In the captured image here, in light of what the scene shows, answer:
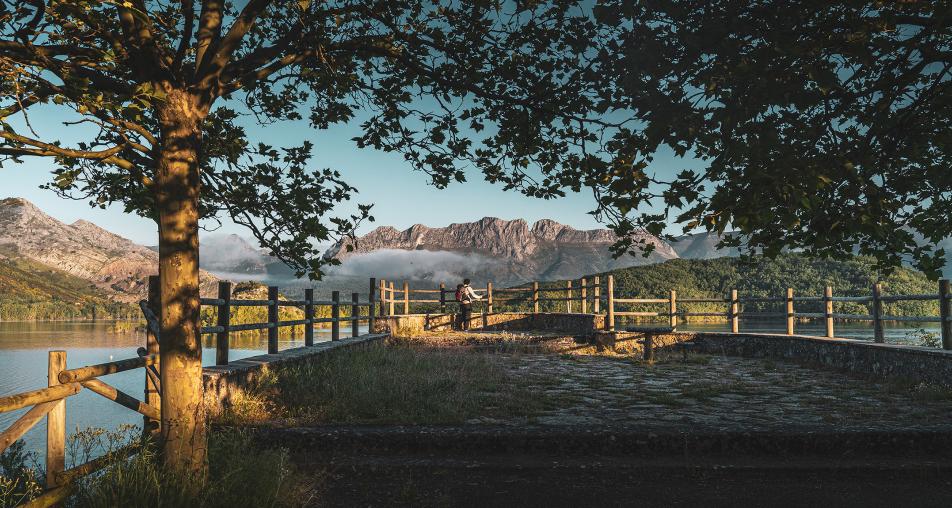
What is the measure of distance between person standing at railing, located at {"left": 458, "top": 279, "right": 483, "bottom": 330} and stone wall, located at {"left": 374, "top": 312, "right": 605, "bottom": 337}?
578 millimetres

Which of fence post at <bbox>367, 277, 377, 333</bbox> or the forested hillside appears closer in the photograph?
fence post at <bbox>367, 277, 377, 333</bbox>

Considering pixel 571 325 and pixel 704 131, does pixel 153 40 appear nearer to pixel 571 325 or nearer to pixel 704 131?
pixel 704 131

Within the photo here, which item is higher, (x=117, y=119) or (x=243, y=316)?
(x=117, y=119)

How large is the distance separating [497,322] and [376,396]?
55.3 feet

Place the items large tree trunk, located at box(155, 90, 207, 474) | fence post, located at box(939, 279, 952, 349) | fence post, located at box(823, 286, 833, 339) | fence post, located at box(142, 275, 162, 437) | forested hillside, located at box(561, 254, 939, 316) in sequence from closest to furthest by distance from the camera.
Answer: large tree trunk, located at box(155, 90, 207, 474), fence post, located at box(142, 275, 162, 437), fence post, located at box(939, 279, 952, 349), fence post, located at box(823, 286, 833, 339), forested hillside, located at box(561, 254, 939, 316)

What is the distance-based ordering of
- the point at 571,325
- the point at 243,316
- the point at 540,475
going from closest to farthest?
the point at 540,475 < the point at 571,325 < the point at 243,316

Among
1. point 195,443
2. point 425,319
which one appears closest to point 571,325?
point 425,319

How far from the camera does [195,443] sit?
14.4ft

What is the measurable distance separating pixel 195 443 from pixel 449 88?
3.88m

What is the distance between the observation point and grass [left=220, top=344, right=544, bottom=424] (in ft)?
23.4

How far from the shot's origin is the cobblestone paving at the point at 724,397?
6.97 m

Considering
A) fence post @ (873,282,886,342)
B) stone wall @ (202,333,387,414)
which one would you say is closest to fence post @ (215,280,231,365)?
stone wall @ (202,333,387,414)

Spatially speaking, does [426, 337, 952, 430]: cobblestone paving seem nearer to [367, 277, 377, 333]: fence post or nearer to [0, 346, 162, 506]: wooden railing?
[0, 346, 162, 506]: wooden railing

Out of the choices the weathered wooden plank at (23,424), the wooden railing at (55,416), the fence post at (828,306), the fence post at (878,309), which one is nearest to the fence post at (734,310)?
the fence post at (828,306)
